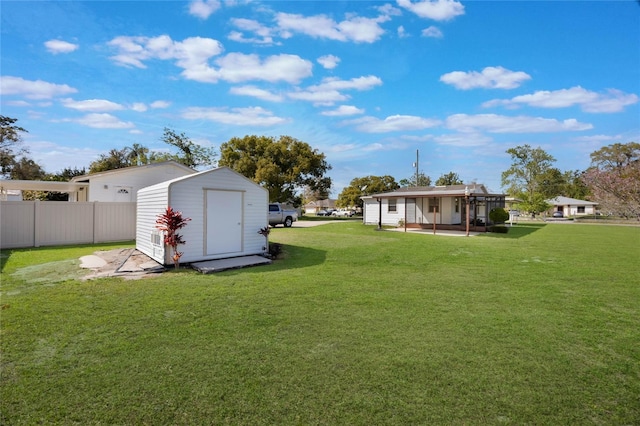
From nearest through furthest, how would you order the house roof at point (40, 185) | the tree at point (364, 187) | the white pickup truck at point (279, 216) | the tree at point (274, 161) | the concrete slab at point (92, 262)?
the concrete slab at point (92, 262)
the house roof at point (40, 185)
the white pickup truck at point (279, 216)
the tree at point (274, 161)
the tree at point (364, 187)

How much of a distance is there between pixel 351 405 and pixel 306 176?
3521 centimetres

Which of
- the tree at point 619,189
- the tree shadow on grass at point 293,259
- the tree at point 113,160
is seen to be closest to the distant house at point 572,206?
the tree at point 619,189

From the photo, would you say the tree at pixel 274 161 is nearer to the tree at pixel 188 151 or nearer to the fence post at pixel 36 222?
the tree at pixel 188 151

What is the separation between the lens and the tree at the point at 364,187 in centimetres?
4575

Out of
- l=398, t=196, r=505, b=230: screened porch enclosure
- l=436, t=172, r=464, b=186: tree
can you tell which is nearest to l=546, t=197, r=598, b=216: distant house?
l=436, t=172, r=464, b=186: tree

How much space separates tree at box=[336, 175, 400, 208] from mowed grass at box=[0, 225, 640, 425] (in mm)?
39221

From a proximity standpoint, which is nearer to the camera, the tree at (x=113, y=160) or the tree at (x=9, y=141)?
the tree at (x=9, y=141)

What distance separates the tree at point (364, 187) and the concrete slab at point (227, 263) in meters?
37.2

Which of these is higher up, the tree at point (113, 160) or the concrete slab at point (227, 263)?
the tree at point (113, 160)

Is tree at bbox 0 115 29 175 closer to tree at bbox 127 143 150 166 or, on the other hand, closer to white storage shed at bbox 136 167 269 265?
tree at bbox 127 143 150 166

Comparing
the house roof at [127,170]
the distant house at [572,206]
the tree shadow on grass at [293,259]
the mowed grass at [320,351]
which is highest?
the house roof at [127,170]

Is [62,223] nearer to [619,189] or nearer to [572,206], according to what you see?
[619,189]

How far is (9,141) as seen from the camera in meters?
29.6

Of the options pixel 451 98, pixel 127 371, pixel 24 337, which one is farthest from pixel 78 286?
pixel 451 98
